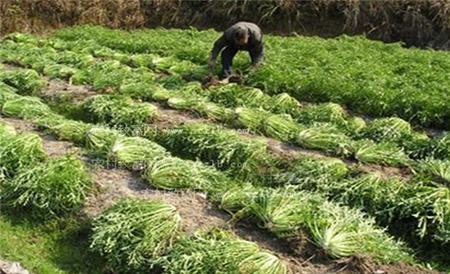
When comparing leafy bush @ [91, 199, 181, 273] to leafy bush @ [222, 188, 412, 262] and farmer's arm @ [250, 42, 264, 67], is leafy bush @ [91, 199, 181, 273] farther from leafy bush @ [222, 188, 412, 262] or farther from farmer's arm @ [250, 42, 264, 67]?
farmer's arm @ [250, 42, 264, 67]

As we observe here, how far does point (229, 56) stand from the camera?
39.0 ft

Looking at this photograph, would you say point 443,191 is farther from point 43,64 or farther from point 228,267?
point 43,64

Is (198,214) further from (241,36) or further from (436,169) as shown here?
(241,36)

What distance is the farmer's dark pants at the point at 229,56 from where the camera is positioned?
11.8m

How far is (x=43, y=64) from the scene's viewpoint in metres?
13.6

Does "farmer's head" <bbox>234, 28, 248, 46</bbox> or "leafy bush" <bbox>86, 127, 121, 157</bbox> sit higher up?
"farmer's head" <bbox>234, 28, 248, 46</bbox>

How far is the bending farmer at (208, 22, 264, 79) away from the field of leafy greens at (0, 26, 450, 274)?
1.39 ft

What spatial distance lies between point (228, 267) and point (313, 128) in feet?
12.8

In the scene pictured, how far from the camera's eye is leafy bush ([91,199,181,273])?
554 centimetres

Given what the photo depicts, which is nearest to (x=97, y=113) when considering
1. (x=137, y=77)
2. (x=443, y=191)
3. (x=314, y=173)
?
(x=137, y=77)

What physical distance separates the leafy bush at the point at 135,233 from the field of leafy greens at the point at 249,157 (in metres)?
0.01

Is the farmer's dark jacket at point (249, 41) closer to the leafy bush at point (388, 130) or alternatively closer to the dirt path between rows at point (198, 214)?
the leafy bush at point (388, 130)

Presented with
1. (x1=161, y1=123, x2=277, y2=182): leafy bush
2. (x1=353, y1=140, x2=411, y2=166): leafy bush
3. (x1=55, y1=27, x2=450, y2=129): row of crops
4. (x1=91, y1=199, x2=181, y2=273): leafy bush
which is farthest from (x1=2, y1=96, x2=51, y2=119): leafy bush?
(x1=353, y1=140, x2=411, y2=166): leafy bush

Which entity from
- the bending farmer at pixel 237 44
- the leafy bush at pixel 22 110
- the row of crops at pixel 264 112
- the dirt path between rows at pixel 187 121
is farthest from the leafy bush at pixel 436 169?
the leafy bush at pixel 22 110
